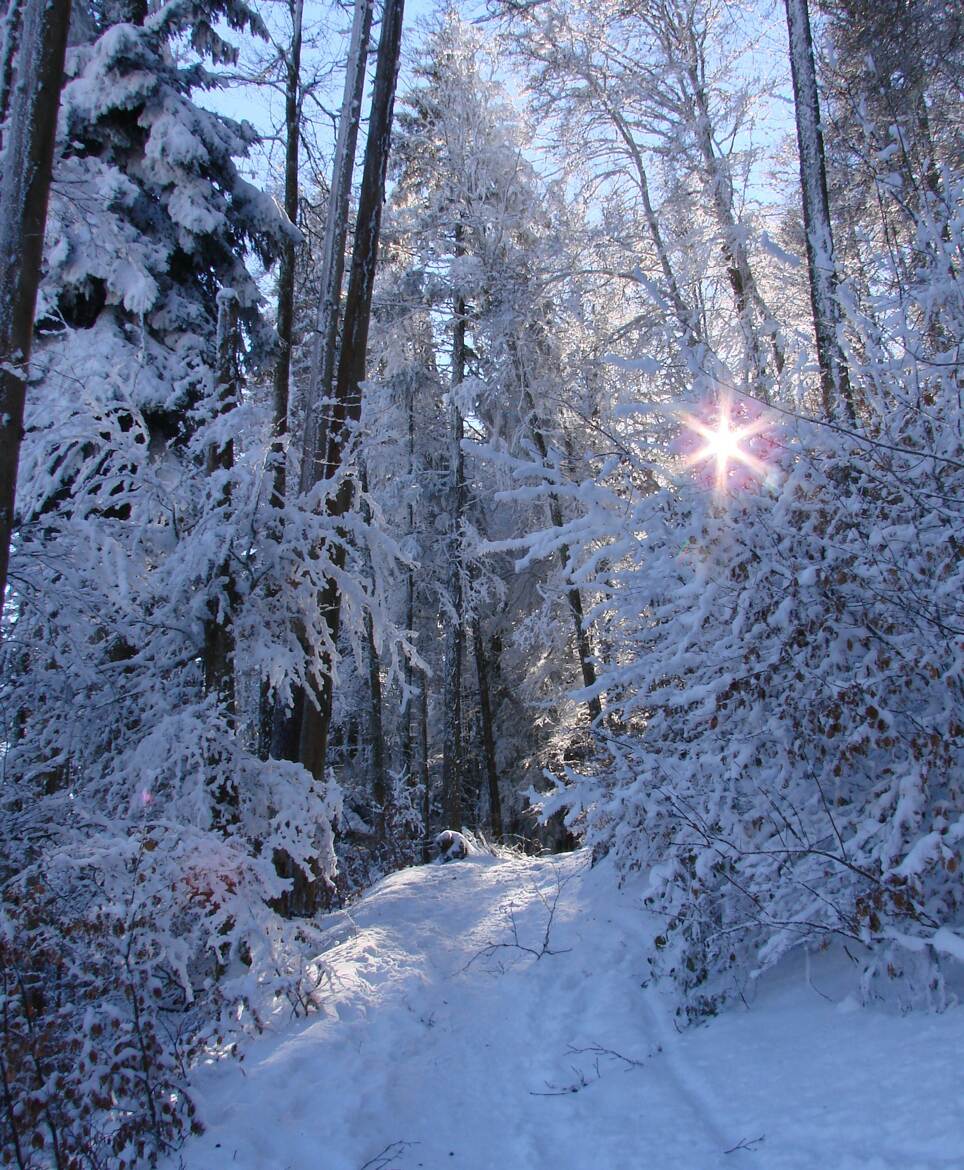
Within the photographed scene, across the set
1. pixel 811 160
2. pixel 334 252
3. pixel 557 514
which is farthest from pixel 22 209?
pixel 557 514

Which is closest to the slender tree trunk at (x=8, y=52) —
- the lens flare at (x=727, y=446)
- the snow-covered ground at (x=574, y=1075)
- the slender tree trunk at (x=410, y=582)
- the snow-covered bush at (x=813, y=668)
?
the snow-covered bush at (x=813, y=668)

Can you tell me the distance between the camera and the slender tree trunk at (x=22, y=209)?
4.02 metres

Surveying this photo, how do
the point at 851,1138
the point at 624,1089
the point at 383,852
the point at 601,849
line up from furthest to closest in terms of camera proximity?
the point at 383,852, the point at 601,849, the point at 624,1089, the point at 851,1138

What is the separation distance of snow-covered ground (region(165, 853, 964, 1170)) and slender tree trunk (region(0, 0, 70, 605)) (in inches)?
116

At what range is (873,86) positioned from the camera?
9.60 m

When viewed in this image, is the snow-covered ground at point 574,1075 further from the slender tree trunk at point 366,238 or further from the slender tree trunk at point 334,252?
the slender tree trunk at point 334,252

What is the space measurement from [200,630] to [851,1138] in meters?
4.62

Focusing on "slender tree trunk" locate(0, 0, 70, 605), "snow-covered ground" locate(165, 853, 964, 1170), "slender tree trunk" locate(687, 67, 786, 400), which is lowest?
"snow-covered ground" locate(165, 853, 964, 1170)

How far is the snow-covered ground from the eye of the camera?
9.08 ft

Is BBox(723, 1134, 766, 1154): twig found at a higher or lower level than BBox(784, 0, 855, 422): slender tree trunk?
lower

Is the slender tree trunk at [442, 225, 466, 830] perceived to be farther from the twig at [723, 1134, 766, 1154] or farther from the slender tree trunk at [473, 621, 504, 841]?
the twig at [723, 1134, 766, 1154]

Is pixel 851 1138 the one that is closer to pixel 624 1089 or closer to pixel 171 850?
pixel 624 1089

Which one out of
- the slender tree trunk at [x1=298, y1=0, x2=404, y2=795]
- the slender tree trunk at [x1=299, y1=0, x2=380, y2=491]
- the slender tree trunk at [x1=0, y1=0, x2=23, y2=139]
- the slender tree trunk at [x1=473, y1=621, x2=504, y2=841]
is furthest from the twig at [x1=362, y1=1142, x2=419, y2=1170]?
the slender tree trunk at [x1=473, y1=621, x2=504, y2=841]

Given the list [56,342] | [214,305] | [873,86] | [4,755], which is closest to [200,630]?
[4,755]
